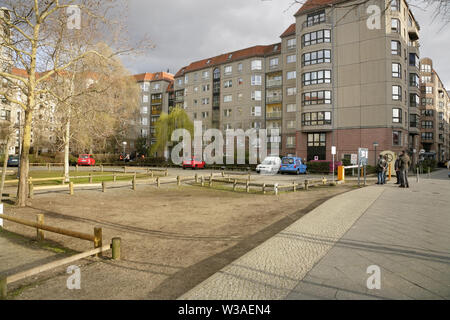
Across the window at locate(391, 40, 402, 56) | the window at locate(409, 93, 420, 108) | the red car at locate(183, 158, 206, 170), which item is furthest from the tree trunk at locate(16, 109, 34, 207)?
the window at locate(409, 93, 420, 108)

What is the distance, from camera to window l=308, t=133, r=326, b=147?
3850 centimetres

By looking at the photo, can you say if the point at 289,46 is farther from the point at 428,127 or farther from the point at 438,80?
the point at 438,80

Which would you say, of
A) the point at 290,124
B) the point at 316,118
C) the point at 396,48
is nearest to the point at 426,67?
the point at 396,48

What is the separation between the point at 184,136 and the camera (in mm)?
45094

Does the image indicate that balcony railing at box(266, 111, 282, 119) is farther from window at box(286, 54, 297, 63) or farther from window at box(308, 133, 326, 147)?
window at box(308, 133, 326, 147)

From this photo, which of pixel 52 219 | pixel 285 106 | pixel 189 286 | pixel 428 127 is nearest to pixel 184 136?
pixel 285 106

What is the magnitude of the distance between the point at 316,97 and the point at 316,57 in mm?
5437

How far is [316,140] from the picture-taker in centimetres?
3903

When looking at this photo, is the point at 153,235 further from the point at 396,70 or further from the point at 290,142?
the point at 290,142

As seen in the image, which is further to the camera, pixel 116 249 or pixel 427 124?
pixel 427 124

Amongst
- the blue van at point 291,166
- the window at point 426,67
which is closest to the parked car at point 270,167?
the blue van at point 291,166

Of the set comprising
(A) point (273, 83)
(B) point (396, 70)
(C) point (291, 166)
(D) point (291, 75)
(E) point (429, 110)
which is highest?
(D) point (291, 75)

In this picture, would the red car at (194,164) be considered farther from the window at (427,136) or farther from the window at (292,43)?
the window at (427,136)

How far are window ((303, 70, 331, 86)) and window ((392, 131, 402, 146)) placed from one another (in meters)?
10.6
